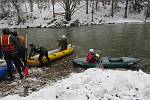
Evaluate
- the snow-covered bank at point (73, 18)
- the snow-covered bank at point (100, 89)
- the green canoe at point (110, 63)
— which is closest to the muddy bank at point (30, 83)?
the snow-covered bank at point (100, 89)

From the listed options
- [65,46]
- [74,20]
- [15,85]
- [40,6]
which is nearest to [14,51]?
[15,85]

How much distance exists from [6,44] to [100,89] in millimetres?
4063

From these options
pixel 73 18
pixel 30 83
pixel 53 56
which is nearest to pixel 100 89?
pixel 30 83

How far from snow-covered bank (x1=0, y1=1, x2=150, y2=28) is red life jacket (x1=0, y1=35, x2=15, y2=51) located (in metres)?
31.9

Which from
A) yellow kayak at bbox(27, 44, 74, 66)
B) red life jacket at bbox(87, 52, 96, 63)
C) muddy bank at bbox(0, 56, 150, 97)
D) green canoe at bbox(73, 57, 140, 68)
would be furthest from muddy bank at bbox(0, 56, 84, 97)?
red life jacket at bbox(87, 52, 96, 63)

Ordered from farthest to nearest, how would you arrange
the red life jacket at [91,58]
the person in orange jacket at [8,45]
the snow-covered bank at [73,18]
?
the snow-covered bank at [73,18] < the red life jacket at [91,58] < the person in orange jacket at [8,45]

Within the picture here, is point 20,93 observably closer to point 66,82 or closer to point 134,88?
point 66,82

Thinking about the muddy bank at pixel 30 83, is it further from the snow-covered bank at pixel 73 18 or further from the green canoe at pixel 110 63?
the snow-covered bank at pixel 73 18

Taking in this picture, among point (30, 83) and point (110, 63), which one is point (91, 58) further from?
point (30, 83)

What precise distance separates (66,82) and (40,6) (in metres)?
44.8

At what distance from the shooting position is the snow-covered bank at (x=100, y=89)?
27.2 ft

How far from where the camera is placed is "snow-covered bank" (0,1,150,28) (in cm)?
4350

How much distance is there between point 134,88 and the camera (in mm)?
8742

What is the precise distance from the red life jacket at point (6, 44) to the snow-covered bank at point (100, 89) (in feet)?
7.24
